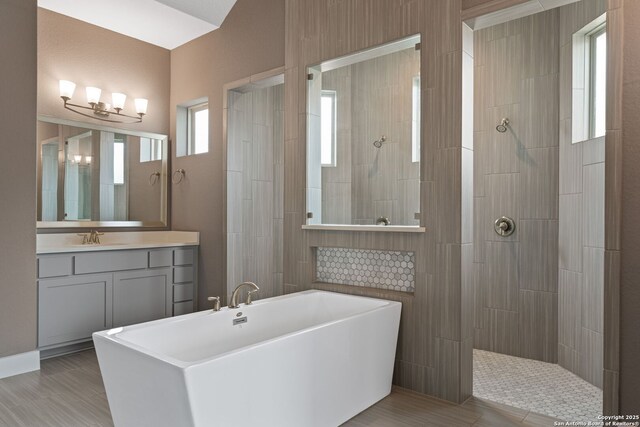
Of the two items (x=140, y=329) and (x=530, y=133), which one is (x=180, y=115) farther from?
(x=530, y=133)

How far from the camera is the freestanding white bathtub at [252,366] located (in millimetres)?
1615

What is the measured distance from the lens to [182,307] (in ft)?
14.1

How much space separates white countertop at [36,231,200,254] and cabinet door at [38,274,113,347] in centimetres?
24

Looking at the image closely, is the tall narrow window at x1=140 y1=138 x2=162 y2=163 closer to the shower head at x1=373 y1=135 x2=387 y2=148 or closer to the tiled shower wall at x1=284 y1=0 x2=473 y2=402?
the shower head at x1=373 y1=135 x2=387 y2=148

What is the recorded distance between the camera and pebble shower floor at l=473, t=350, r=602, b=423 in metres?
2.46

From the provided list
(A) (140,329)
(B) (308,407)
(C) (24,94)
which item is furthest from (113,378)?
(C) (24,94)

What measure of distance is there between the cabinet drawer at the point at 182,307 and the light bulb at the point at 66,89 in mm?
2204

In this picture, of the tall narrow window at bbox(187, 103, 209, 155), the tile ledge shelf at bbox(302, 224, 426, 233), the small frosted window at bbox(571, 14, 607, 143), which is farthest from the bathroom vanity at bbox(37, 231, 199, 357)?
the small frosted window at bbox(571, 14, 607, 143)

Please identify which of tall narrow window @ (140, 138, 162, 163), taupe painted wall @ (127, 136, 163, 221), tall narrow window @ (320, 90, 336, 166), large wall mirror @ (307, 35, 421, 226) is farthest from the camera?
tall narrow window @ (140, 138, 162, 163)

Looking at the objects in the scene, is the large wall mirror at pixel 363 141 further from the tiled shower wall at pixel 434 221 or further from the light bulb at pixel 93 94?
the light bulb at pixel 93 94

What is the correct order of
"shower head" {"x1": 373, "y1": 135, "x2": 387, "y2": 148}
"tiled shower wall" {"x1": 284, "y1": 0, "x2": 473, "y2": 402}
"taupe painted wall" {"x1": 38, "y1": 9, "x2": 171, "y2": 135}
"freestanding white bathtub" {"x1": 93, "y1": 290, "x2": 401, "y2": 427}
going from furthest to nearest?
"shower head" {"x1": 373, "y1": 135, "x2": 387, "y2": 148} < "taupe painted wall" {"x1": 38, "y1": 9, "x2": 171, "y2": 135} < "tiled shower wall" {"x1": 284, "y1": 0, "x2": 473, "y2": 402} < "freestanding white bathtub" {"x1": 93, "y1": 290, "x2": 401, "y2": 427}

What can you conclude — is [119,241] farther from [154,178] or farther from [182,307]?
[182,307]

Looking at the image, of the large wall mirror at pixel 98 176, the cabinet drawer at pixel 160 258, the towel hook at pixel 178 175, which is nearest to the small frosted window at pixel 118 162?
the large wall mirror at pixel 98 176

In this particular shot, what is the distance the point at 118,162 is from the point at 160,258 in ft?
3.65
